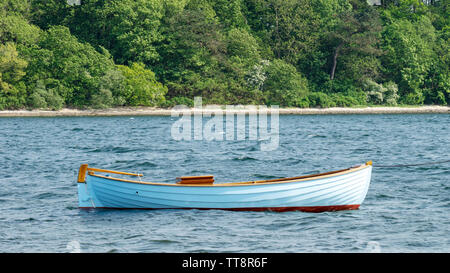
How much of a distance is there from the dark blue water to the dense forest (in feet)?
144

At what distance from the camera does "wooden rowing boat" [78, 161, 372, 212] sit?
60.5 feet

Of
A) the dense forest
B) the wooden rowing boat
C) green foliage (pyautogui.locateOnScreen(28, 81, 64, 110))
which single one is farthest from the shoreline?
the wooden rowing boat

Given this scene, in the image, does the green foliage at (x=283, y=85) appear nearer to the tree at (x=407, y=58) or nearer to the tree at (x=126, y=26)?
the tree at (x=407, y=58)

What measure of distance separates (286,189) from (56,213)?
7.08 m

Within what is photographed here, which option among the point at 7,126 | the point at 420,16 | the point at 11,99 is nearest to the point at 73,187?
→ the point at 7,126

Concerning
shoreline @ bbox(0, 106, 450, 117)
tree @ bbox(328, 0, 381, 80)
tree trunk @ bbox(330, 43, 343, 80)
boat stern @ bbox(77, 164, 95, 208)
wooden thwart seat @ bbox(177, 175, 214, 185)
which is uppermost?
tree @ bbox(328, 0, 381, 80)

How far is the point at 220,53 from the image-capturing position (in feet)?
307

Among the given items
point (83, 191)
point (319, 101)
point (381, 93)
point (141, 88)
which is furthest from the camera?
point (381, 93)

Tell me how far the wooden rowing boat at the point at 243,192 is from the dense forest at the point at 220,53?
6509cm

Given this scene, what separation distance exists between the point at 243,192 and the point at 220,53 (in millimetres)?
76219

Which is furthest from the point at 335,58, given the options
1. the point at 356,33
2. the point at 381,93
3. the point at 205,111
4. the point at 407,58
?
the point at 205,111

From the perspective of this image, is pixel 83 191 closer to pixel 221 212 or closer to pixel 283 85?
pixel 221 212

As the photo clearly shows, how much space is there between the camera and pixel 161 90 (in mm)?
87062

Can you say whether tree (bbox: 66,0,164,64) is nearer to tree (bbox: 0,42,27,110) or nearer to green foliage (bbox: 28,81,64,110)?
green foliage (bbox: 28,81,64,110)
